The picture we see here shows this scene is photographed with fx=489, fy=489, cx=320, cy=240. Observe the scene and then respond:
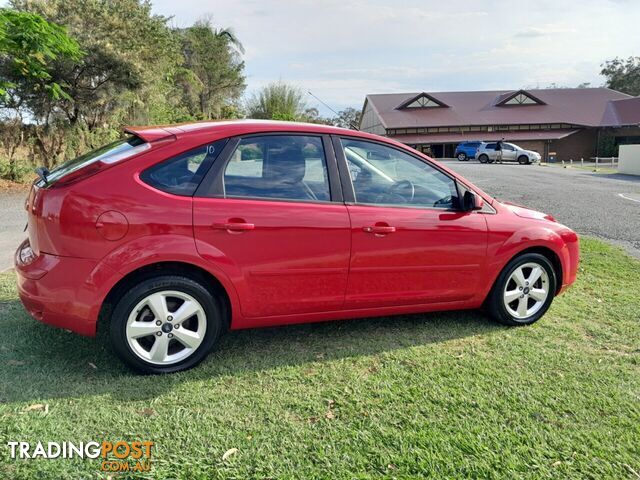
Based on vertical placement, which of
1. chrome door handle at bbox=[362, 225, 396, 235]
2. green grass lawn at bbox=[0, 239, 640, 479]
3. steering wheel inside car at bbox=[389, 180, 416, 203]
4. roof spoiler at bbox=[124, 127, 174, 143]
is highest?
roof spoiler at bbox=[124, 127, 174, 143]

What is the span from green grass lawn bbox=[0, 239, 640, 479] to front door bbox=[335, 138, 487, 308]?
0.45m

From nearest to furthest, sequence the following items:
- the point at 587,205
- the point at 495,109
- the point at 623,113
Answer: the point at 587,205
the point at 623,113
the point at 495,109

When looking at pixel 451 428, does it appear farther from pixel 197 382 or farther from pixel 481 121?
pixel 481 121

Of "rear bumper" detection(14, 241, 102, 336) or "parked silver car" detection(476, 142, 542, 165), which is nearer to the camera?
"rear bumper" detection(14, 241, 102, 336)

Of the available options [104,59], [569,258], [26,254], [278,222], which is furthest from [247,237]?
[104,59]

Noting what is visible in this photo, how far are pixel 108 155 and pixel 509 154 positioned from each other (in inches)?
1497

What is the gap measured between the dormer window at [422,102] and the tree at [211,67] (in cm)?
1807

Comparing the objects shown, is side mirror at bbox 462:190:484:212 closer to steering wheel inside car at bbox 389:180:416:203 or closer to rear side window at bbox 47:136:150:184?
steering wheel inside car at bbox 389:180:416:203

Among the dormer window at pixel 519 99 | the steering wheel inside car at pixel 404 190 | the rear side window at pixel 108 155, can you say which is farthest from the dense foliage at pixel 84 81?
the dormer window at pixel 519 99

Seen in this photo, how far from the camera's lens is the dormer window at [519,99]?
5000 cm

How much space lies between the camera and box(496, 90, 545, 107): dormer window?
5000 cm

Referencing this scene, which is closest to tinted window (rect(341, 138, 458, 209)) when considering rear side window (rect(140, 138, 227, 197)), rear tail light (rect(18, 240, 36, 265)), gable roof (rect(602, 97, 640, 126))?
rear side window (rect(140, 138, 227, 197))

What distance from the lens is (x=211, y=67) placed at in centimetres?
3812

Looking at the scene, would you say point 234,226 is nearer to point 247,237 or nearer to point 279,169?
point 247,237
